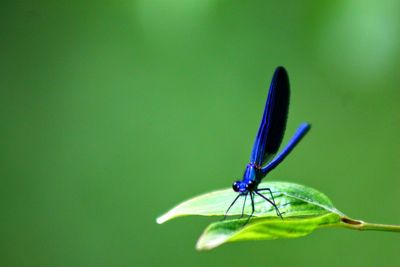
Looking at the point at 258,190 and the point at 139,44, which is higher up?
the point at 139,44

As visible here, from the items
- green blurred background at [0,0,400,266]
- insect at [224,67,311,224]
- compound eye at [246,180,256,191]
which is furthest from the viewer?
green blurred background at [0,0,400,266]

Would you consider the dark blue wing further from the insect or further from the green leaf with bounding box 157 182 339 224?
the green leaf with bounding box 157 182 339 224

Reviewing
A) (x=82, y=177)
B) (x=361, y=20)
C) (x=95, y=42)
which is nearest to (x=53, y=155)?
(x=82, y=177)

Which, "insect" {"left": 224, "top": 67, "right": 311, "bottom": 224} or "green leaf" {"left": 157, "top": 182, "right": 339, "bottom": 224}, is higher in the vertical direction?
"insect" {"left": 224, "top": 67, "right": 311, "bottom": 224}

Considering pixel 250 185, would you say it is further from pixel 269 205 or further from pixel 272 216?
pixel 272 216

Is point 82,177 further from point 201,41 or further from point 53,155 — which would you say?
point 201,41

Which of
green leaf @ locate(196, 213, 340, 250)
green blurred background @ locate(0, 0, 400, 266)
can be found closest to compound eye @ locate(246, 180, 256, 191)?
green leaf @ locate(196, 213, 340, 250)
